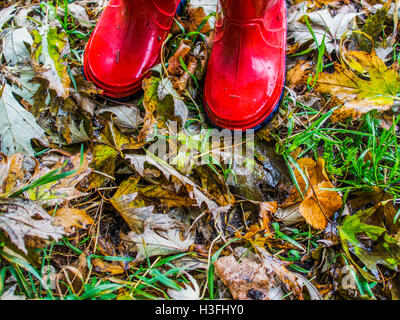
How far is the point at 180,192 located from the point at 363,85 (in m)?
0.72

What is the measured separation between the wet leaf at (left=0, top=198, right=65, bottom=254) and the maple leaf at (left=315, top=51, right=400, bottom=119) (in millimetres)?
947

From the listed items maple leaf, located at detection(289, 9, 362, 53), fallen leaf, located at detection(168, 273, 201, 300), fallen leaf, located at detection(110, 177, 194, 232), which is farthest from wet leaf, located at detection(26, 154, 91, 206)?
maple leaf, located at detection(289, 9, 362, 53)

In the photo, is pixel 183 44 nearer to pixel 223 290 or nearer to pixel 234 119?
pixel 234 119

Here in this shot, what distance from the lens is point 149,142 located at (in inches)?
40.8

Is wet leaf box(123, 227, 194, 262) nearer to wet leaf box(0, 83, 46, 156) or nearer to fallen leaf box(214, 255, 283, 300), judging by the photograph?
fallen leaf box(214, 255, 283, 300)

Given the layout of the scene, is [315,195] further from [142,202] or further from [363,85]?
[142,202]

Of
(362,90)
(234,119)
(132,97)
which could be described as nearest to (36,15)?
(132,97)

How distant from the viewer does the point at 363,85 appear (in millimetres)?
1024

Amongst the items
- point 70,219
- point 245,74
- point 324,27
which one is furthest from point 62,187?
point 324,27

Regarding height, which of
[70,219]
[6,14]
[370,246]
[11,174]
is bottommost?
[370,246]

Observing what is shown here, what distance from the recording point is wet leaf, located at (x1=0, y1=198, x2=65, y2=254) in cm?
77

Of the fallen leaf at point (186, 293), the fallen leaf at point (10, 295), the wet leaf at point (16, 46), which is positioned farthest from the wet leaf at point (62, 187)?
Result: the wet leaf at point (16, 46)

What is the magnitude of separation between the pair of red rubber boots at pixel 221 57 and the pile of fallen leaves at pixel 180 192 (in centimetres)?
8

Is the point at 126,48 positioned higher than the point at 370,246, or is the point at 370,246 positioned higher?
the point at 126,48
